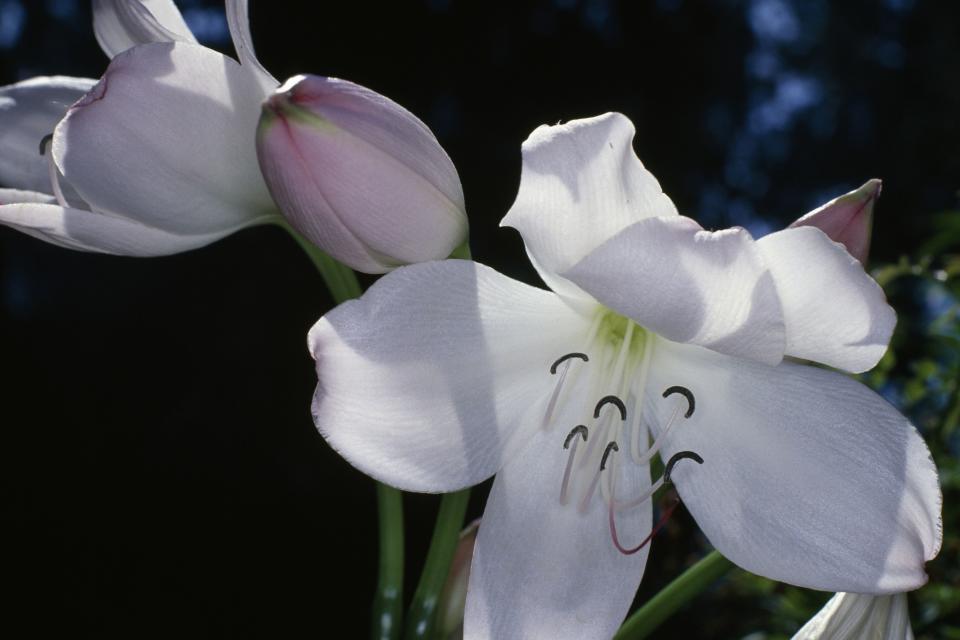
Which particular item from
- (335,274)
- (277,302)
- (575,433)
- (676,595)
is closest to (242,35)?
(335,274)

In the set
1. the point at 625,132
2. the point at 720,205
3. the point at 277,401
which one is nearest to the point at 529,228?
the point at 625,132

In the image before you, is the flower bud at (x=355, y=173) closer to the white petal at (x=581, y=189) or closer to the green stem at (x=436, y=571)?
the white petal at (x=581, y=189)

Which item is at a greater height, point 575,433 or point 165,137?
point 165,137

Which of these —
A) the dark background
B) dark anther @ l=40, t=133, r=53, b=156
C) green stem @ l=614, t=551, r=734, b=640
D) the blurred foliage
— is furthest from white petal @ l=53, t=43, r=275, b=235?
the dark background

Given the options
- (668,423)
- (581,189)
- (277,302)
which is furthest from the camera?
(277,302)

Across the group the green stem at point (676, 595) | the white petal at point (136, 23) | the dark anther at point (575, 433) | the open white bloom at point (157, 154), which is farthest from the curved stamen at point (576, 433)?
the white petal at point (136, 23)

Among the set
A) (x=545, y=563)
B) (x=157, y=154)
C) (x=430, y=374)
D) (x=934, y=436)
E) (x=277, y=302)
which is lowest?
(x=277, y=302)

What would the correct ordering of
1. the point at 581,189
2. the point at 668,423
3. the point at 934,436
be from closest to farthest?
the point at 581,189 < the point at 668,423 < the point at 934,436

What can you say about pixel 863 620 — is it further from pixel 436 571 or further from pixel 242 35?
pixel 242 35
